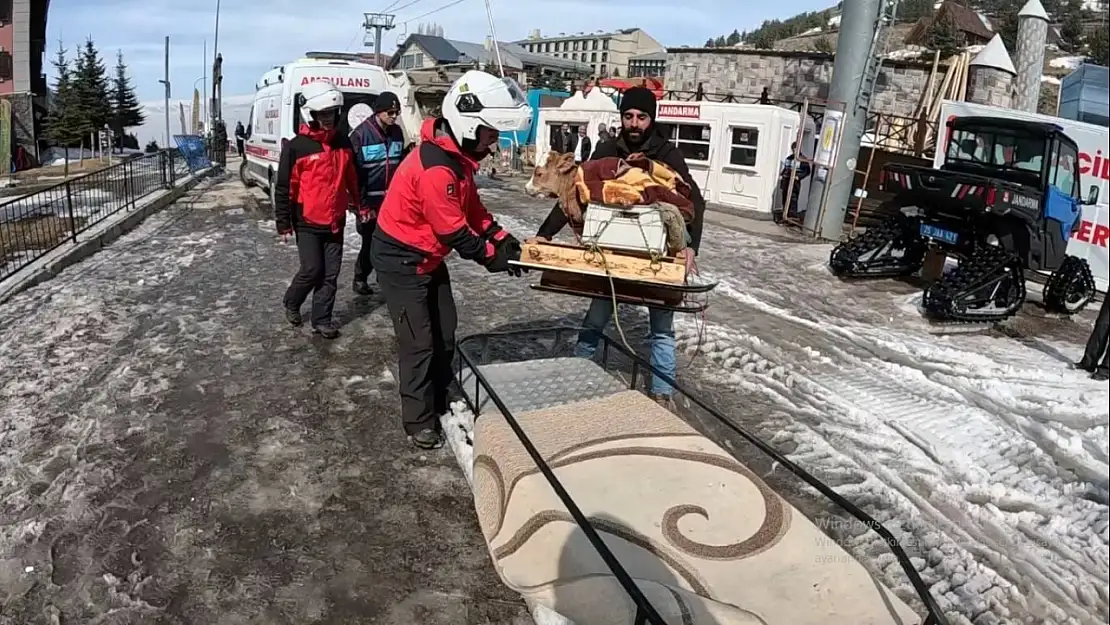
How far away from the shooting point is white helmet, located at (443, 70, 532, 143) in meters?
3.69

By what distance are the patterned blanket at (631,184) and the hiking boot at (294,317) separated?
10.4 ft

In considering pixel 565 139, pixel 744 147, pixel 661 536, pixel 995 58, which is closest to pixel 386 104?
pixel 661 536

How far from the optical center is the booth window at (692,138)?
16812 mm

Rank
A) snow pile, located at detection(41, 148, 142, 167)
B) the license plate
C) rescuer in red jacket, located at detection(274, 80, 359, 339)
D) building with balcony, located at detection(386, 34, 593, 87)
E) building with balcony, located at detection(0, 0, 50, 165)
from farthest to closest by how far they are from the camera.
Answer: building with balcony, located at detection(386, 34, 593, 87) < snow pile, located at detection(41, 148, 142, 167) < building with balcony, located at detection(0, 0, 50, 165) < the license plate < rescuer in red jacket, located at detection(274, 80, 359, 339)

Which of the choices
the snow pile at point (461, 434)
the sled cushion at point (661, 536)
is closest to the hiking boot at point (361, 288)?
the snow pile at point (461, 434)

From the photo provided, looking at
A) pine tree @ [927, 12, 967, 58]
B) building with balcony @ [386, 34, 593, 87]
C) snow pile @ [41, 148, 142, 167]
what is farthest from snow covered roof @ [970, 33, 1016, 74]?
building with balcony @ [386, 34, 593, 87]

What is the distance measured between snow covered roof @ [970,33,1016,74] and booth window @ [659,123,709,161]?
790 cm

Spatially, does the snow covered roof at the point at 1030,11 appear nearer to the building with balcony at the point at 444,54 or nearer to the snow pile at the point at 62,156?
the snow pile at the point at 62,156

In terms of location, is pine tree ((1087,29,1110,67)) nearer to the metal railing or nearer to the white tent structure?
the metal railing

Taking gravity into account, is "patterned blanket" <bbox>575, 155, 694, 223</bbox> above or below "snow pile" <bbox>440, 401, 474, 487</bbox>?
above

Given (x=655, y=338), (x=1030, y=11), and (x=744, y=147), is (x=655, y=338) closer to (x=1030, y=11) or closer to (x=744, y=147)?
(x=744, y=147)

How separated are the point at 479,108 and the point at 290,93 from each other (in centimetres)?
865

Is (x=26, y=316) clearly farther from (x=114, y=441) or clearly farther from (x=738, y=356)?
(x=738, y=356)

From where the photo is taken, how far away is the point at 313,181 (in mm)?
5645
